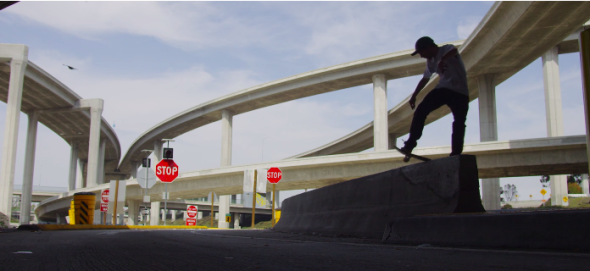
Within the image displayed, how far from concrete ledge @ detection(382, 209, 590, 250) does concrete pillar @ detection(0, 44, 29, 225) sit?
51.4 metres

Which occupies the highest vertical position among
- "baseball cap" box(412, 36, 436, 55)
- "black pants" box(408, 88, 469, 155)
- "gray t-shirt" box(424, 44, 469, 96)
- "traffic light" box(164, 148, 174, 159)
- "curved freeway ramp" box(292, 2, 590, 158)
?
"curved freeway ramp" box(292, 2, 590, 158)

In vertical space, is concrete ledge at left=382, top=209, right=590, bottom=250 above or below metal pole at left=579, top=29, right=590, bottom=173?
below

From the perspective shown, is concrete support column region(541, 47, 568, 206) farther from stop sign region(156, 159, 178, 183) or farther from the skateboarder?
the skateboarder

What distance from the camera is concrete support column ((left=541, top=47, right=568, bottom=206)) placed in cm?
4944

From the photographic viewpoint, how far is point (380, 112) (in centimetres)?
5159

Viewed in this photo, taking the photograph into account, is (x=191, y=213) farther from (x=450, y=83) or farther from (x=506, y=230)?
(x=506, y=230)

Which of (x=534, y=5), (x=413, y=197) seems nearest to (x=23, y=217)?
(x=534, y=5)

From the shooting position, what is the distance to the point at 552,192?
50.2m

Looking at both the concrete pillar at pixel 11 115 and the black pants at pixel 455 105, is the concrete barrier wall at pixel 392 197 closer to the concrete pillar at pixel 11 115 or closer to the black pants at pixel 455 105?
the black pants at pixel 455 105

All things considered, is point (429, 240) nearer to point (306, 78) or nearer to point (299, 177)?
point (299, 177)

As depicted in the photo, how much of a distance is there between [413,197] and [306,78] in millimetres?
49674

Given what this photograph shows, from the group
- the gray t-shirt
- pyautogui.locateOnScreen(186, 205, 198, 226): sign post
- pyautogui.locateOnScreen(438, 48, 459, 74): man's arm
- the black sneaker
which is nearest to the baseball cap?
the gray t-shirt

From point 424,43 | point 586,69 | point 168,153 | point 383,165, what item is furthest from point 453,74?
point 383,165

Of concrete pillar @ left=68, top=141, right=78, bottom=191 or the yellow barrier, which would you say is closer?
the yellow barrier
